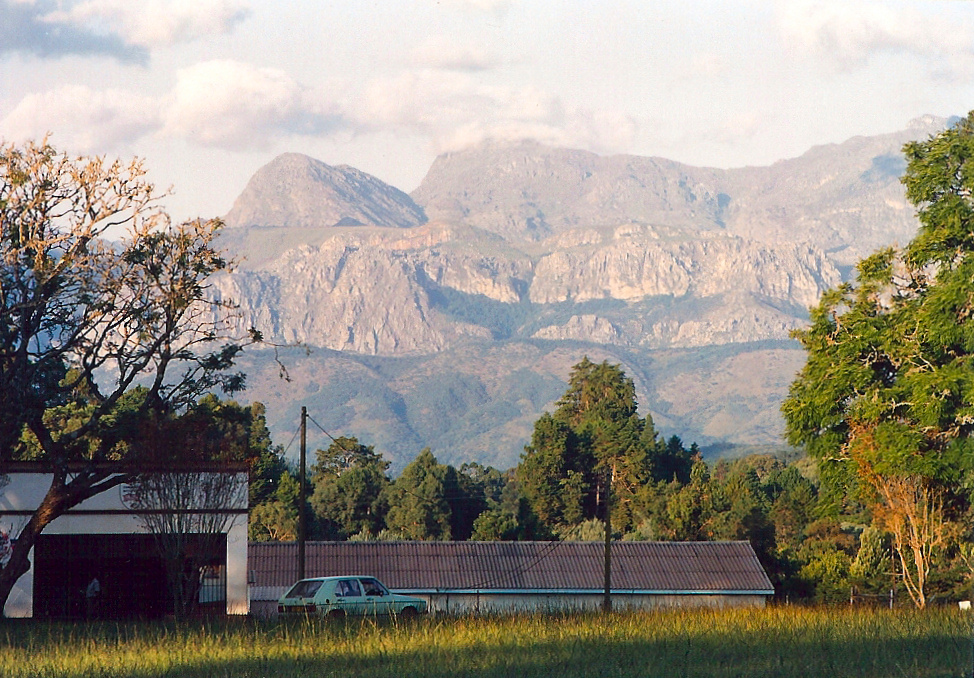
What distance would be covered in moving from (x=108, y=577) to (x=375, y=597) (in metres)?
11.9

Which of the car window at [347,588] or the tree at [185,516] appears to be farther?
the tree at [185,516]

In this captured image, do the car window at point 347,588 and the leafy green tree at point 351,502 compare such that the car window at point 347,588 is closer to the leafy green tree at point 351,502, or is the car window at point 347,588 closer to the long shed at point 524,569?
the long shed at point 524,569

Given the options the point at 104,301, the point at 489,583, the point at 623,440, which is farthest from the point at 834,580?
the point at 623,440

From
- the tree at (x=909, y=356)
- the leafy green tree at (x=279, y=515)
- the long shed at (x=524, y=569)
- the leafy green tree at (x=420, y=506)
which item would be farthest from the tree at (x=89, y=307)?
the leafy green tree at (x=420, y=506)

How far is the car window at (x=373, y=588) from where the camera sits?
27.1 meters

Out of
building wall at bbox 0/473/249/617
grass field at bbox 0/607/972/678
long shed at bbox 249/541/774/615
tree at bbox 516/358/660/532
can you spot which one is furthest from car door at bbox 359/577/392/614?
tree at bbox 516/358/660/532

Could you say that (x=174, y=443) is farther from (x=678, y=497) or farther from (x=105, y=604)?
(x=678, y=497)

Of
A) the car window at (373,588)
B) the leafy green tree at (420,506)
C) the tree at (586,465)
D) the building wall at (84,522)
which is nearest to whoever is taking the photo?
the car window at (373,588)

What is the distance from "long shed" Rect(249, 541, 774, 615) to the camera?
59125 mm

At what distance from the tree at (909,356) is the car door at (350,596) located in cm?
1470

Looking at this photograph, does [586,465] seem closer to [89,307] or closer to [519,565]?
[519,565]

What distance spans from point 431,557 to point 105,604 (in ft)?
98.0

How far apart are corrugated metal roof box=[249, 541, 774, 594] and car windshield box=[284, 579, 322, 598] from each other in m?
33.2

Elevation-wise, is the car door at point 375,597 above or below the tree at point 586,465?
below
